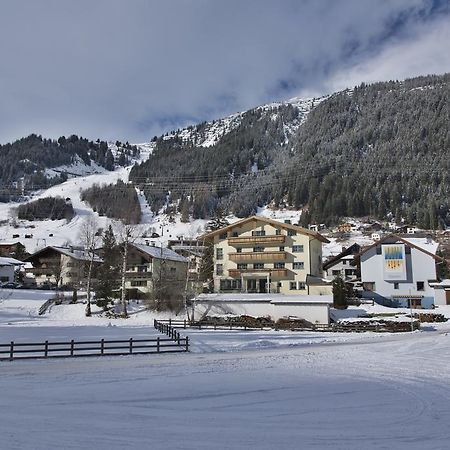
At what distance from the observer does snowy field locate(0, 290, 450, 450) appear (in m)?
12.1

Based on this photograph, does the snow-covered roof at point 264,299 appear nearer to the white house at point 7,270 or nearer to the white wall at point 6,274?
the white house at point 7,270

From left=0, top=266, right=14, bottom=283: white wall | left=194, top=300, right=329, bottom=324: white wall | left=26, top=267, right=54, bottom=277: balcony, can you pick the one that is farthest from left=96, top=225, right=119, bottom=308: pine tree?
left=0, top=266, right=14, bottom=283: white wall

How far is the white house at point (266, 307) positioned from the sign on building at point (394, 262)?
2003 cm

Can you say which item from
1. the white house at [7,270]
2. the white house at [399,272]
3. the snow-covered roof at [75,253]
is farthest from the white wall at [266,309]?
the white house at [7,270]

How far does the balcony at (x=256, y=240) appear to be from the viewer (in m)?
73.2

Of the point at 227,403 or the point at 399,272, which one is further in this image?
the point at 399,272

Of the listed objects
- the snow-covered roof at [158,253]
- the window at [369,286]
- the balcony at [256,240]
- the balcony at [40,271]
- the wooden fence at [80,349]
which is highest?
the balcony at [256,240]

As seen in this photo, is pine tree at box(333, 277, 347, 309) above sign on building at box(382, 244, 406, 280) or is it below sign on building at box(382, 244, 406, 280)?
below

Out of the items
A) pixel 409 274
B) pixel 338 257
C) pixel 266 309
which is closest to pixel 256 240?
pixel 266 309

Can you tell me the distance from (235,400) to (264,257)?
55994 millimetres

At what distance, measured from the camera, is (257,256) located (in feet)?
240

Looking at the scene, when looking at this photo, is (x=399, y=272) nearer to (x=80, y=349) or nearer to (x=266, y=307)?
(x=266, y=307)

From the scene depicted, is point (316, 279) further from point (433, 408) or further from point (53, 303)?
point (433, 408)

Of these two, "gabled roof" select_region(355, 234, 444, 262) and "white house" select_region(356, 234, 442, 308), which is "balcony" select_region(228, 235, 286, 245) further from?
"white house" select_region(356, 234, 442, 308)
